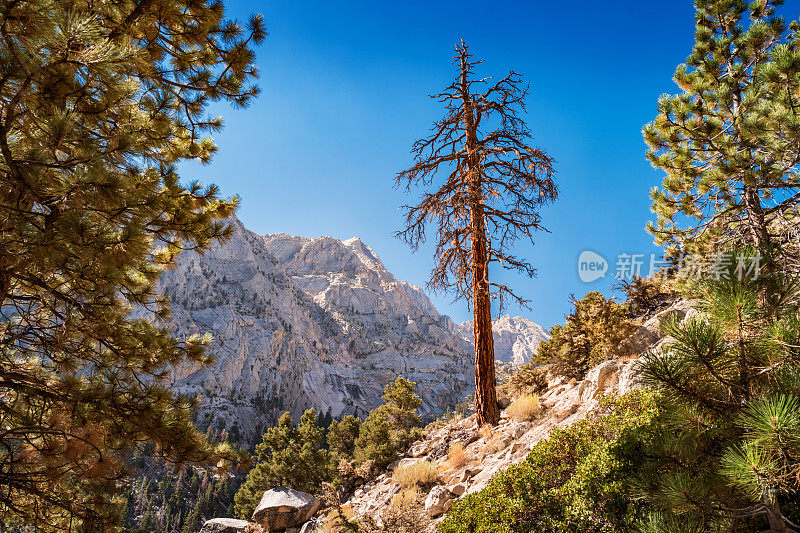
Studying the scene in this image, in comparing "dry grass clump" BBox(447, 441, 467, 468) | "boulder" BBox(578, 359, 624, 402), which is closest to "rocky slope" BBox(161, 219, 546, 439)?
"dry grass clump" BBox(447, 441, 467, 468)

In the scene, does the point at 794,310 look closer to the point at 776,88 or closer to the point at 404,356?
the point at 776,88

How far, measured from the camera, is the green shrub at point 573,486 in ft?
9.41

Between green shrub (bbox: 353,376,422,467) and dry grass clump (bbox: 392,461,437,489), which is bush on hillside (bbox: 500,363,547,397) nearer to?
green shrub (bbox: 353,376,422,467)

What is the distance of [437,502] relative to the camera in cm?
467

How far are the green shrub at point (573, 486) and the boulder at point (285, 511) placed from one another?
636 cm

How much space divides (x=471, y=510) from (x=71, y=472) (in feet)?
13.2

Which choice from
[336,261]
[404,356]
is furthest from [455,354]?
[336,261]

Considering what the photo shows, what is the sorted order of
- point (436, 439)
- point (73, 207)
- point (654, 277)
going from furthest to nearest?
point (654, 277), point (436, 439), point (73, 207)

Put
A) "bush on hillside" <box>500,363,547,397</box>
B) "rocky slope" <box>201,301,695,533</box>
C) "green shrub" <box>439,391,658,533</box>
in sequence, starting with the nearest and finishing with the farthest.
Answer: "green shrub" <box>439,391,658,533</box>, "rocky slope" <box>201,301,695,533</box>, "bush on hillside" <box>500,363,547,397</box>

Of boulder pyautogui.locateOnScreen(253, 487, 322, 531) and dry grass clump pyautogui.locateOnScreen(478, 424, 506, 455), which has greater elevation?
dry grass clump pyautogui.locateOnScreen(478, 424, 506, 455)

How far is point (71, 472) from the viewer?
11.6 feet

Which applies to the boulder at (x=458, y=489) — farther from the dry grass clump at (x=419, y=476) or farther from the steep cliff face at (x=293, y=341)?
the steep cliff face at (x=293, y=341)

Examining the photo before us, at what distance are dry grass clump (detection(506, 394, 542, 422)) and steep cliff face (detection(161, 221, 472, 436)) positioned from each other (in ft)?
257

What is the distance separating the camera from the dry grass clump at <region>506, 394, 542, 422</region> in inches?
254
